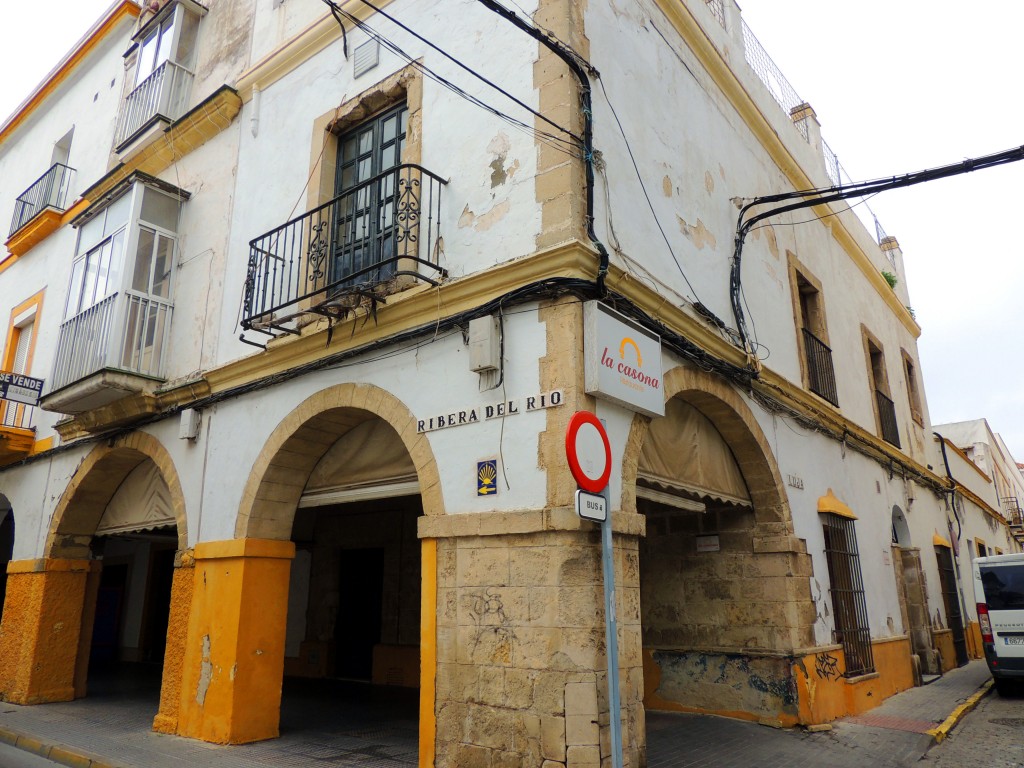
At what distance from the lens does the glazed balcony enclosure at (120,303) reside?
8.88 meters

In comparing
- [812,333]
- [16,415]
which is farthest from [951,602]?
[16,415]

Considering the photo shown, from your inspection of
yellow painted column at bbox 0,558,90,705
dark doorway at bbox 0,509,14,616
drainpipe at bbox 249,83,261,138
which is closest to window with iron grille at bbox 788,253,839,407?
drainpipe at bbox 249,83,261,138

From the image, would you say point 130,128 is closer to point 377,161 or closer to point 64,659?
point 377,161

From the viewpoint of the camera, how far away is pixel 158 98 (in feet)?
34.9

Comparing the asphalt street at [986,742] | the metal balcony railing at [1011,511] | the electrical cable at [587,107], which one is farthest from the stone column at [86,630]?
the metal balcony railing at [1011,511]

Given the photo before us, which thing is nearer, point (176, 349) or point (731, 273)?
point (731, 273)

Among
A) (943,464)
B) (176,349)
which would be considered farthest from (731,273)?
(943,464)

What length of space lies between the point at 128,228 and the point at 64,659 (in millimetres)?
5904

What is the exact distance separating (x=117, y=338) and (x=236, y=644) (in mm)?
4035

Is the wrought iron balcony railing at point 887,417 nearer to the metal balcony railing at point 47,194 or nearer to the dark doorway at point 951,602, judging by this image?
the dark doorway at point 951,602

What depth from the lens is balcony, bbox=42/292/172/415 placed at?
8.79 metres

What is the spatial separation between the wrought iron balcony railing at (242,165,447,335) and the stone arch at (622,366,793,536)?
269 cm

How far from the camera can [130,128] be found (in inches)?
442

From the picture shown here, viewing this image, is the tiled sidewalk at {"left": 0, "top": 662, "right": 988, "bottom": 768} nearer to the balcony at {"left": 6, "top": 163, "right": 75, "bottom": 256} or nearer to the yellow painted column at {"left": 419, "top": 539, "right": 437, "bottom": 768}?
the yellow painted column at {"left": 419, "top": 539, "right": 437, "bottom": 768}
